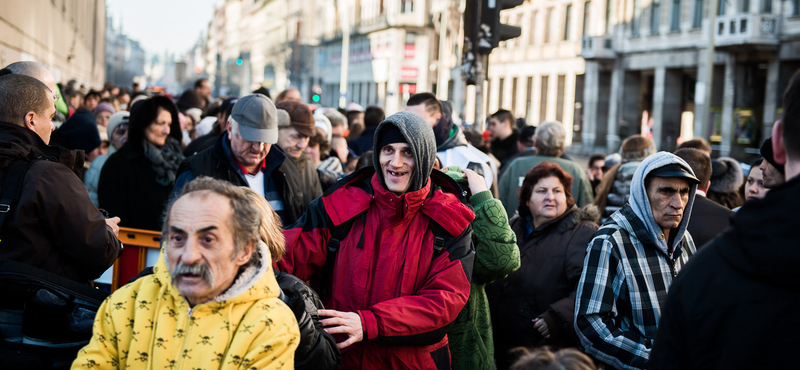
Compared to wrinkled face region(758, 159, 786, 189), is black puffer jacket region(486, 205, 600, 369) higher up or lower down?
lower down

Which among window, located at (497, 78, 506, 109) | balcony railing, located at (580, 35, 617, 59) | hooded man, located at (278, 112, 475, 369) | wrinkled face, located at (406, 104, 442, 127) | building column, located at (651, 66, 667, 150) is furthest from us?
window, located at (497, 78, 506, 109)

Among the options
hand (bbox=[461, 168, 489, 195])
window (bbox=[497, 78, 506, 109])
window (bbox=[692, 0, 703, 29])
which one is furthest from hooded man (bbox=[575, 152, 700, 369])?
window (bbox=[497, 78, 506, 109])

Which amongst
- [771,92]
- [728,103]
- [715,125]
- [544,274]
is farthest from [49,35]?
[715,125]

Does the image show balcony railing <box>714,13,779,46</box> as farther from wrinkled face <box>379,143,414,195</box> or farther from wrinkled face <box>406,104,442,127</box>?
wrinkled face <box>379,143,414,195</box>

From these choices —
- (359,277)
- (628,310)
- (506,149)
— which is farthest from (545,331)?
(506,149)

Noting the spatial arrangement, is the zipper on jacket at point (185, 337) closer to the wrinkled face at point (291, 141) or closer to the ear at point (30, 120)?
the ear at point (30, 120)

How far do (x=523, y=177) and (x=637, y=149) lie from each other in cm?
110

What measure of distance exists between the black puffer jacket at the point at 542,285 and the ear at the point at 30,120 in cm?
298

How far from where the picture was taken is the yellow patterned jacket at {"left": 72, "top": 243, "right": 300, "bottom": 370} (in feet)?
8.29

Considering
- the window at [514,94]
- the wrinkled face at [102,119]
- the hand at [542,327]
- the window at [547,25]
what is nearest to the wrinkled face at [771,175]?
the hand at [542,327]

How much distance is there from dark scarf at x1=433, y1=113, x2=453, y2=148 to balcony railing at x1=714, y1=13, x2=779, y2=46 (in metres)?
26.6

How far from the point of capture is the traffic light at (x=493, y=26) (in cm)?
879

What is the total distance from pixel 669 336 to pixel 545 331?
7.97 ft

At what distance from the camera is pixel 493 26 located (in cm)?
902
